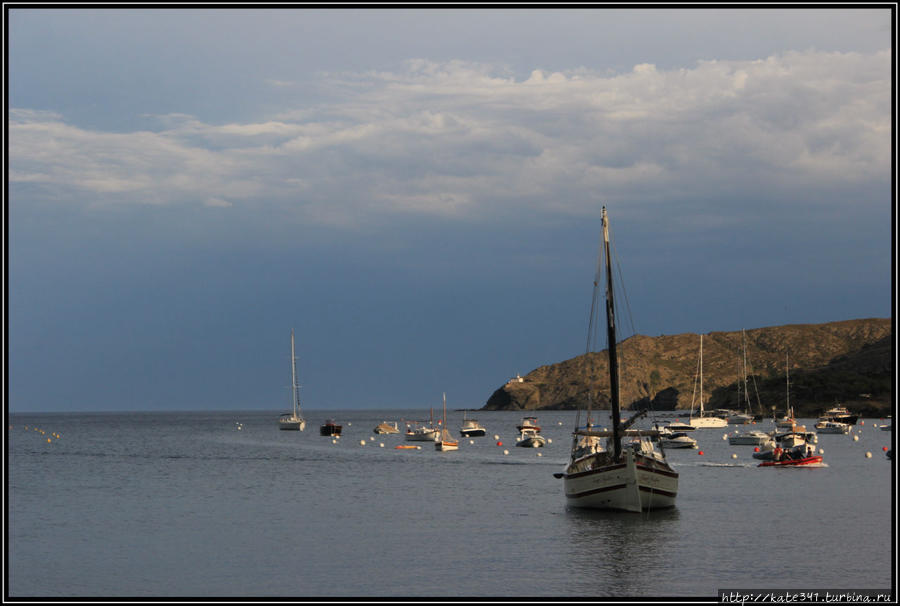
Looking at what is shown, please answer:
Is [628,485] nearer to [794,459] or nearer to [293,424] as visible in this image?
[794,459]

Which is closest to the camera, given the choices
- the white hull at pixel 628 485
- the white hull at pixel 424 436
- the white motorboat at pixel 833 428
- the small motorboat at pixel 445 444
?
the white hull at pixel 628 485

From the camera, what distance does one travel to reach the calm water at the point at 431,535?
33.0m

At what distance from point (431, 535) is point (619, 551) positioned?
966 centimetres

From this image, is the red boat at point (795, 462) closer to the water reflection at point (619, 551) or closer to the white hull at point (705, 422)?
the water reflection at point (619, 551)

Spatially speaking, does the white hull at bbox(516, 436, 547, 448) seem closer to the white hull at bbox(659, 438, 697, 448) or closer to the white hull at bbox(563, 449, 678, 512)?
the white hull at bbox(659, 438, 697, 448)

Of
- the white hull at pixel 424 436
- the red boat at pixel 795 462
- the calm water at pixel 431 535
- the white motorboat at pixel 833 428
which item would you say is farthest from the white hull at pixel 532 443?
the white motorboat at pixel 833 428

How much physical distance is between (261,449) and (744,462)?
211 ft

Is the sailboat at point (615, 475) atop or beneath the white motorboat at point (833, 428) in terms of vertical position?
atop

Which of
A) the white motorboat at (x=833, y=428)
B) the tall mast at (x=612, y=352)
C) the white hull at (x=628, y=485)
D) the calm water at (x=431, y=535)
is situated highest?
the tall mast at (x=612, y=352)

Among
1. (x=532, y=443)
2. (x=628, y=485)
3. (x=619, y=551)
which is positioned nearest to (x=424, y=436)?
(x=532, y=443)

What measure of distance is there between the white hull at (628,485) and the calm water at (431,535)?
2.70ft

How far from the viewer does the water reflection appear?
1249 inches
